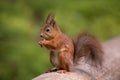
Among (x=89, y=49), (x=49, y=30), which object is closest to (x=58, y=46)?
(x=49, y=30)

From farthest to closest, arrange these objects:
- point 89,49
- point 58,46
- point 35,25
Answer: point 35,25, point 89,49, point 58,46

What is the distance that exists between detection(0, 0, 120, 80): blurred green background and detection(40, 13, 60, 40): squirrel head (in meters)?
1.90

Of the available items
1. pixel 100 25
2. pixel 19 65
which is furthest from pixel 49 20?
pixel 100 25

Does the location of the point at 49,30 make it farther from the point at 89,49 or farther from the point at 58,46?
the point at 89,49

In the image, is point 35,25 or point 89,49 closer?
point 89,49

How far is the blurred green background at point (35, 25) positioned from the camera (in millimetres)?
7074

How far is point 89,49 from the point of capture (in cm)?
483

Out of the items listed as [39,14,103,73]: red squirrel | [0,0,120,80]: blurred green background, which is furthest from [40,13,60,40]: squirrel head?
[0,0,120,80]: blurred green background

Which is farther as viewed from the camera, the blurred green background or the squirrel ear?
the blurred green background

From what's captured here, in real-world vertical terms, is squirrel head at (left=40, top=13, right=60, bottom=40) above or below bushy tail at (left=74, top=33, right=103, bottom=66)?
above

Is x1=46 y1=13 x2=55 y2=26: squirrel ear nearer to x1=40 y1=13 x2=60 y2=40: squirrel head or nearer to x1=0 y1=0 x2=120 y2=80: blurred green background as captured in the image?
x1=40 y1=13 x2=60 y2=40: squirrel head

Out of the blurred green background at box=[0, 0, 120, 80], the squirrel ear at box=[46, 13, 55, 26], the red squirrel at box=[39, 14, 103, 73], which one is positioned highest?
the blurred green background at box=[0, 0, 120, 80]

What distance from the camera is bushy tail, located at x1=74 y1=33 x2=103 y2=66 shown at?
4.73 metres

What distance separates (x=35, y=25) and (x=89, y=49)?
4.25m
